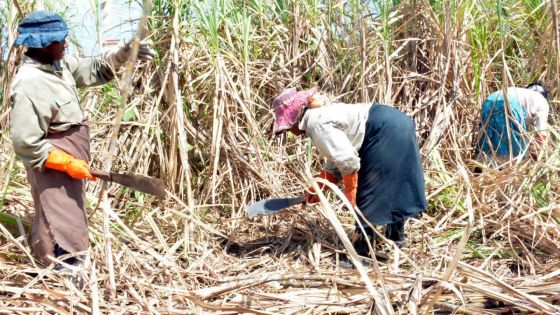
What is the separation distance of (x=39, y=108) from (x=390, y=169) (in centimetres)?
172

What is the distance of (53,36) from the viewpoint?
9.98 ft

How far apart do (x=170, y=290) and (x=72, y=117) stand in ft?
2.92

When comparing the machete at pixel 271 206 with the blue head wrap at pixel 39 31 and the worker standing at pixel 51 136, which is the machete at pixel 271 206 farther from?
the blue head wrap at pixel 39 31

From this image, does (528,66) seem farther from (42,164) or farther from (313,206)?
(42,164)

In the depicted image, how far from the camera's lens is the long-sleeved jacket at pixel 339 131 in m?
3.44

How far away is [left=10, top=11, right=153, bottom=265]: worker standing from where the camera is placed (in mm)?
2992

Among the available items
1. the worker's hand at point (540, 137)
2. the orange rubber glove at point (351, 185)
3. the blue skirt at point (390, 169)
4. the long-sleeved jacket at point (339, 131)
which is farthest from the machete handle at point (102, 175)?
the worker's hand at point (540, 137)

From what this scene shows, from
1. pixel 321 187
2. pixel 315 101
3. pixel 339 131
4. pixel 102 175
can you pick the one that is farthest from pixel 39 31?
pixel 321 187

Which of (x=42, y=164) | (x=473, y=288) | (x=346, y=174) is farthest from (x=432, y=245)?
(x=42, y=164)

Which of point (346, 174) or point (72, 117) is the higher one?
point (72, 117)

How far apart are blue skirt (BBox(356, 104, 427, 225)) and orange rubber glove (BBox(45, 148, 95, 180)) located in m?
1.40

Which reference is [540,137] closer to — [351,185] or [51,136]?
[351,185]

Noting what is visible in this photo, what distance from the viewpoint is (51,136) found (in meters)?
3.13

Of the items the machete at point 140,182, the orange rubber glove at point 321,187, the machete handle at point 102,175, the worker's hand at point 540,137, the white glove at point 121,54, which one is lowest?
the orange rubber glove at point 321,187
